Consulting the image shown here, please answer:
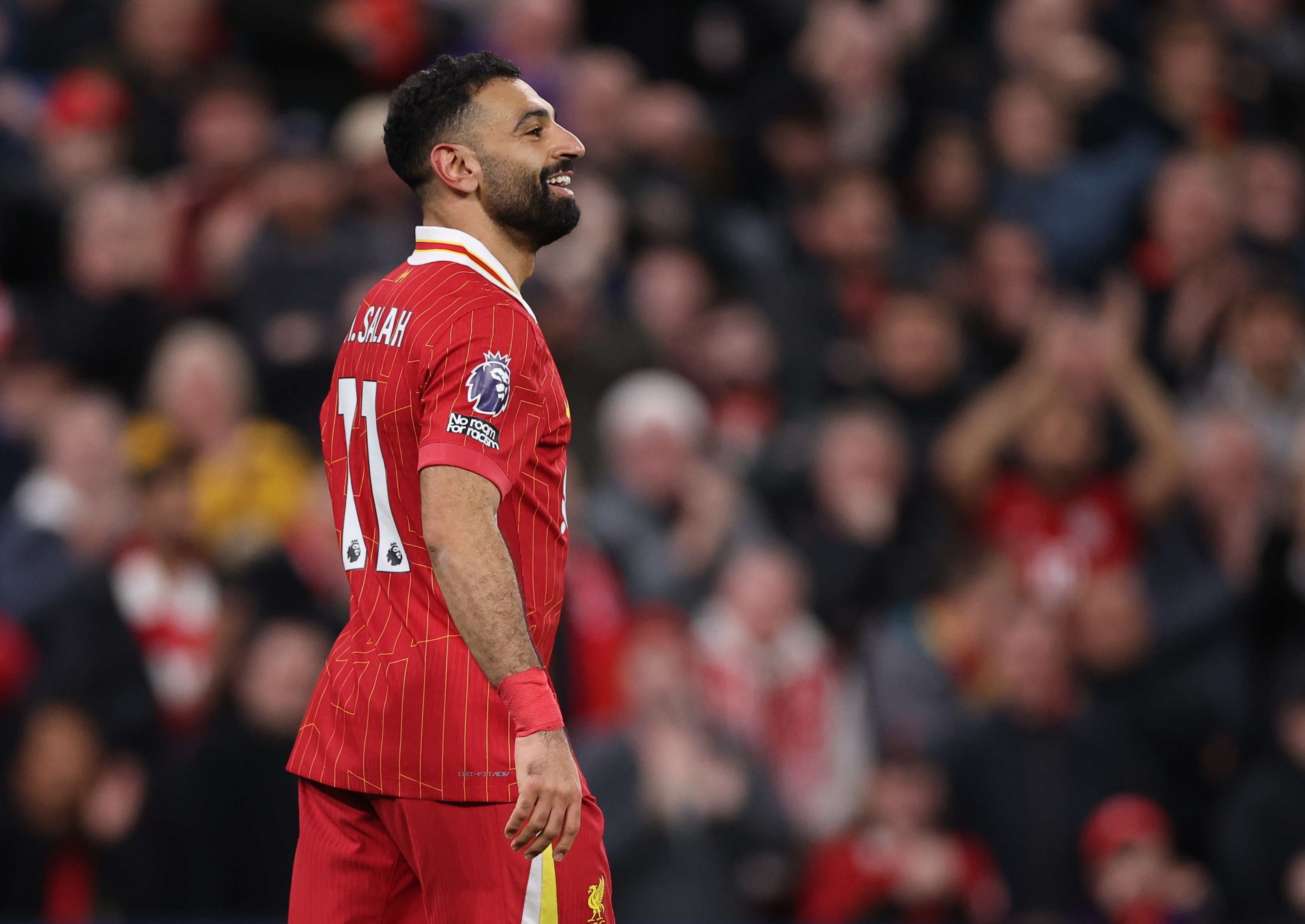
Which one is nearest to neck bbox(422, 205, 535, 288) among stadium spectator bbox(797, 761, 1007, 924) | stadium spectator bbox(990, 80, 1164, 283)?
stadium spectator bbox(797, 761, 1007, 924)

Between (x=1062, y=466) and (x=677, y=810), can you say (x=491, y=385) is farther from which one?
(x=1062, y=466)

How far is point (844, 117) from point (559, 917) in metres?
8.00

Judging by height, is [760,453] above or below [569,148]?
above

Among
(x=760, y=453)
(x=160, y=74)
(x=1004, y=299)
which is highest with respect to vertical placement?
(x=160, y=74)

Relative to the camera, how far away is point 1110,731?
25.7 ft

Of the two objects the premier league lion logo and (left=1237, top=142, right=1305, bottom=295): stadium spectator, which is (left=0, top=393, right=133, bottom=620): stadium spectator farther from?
(left=1237, top=142, right=1305, bottom=295): stadium spectator

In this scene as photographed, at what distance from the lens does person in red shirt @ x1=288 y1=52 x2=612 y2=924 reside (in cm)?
337

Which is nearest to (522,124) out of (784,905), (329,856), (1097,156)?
(329,856)

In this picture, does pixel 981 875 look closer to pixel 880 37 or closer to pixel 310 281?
pixel 310 281

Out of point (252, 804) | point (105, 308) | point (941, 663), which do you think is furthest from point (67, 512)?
point (941, 663)

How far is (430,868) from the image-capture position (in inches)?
139

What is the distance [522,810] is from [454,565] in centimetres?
44

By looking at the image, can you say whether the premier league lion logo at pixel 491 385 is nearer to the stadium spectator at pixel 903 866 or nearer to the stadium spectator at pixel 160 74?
the stadium spectator at pixel 903 866

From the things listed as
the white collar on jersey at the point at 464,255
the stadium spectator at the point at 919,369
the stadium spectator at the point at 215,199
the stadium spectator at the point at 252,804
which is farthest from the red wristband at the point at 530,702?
the stadium spectator at the point at 215,199
